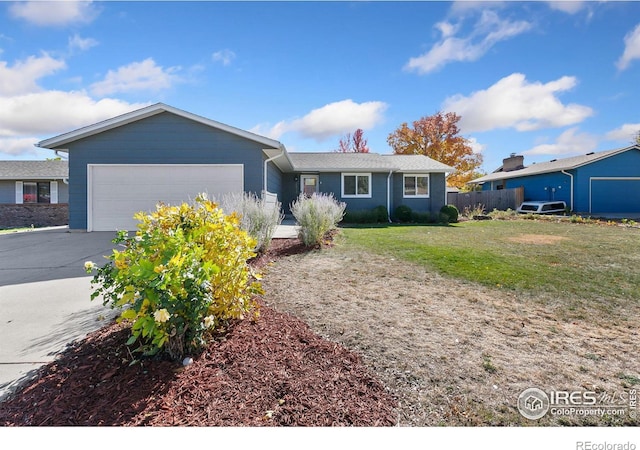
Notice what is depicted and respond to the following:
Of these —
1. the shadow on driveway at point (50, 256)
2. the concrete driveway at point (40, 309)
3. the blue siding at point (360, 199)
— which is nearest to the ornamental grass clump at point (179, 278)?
the concrete driveway at point (40, 309)

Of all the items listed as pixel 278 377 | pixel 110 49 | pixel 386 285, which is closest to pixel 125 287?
pixel 278 377

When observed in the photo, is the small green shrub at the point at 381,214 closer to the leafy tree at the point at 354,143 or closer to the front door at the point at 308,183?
the front door at the point at 308,183

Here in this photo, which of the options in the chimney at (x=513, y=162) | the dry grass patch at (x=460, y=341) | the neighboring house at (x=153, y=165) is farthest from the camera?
the chimney at (x=513, y=162)

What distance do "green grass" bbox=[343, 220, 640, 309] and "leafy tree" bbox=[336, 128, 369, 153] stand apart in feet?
77.7

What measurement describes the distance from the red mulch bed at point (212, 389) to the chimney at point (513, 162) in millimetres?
31492

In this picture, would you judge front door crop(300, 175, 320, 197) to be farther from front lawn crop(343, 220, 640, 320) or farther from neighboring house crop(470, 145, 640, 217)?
neighboring house crop(470, 145, 640, 217)

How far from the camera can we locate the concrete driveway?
2516mm

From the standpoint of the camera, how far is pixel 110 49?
6.89 metres

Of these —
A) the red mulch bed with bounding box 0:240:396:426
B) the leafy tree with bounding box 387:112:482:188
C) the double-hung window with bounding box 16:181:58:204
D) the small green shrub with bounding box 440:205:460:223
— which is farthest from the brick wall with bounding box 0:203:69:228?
the leafy tree with bounding box 387:112:482:188

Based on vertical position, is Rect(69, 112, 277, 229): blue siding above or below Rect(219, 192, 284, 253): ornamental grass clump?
above

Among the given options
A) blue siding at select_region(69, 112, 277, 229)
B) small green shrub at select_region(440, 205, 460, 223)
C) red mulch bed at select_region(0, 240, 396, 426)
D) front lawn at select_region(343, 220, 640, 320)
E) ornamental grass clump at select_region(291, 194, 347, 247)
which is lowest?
red mulch bed at select_region(0, 240, 396, 426)

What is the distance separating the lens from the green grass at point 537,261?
4480 millimetres

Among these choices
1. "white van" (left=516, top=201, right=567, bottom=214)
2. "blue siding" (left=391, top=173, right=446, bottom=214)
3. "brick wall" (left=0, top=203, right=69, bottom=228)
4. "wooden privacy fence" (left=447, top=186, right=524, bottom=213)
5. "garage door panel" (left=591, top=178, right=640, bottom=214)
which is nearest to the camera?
"blue siding" (left=391, top=173, right=446, bottom=214)

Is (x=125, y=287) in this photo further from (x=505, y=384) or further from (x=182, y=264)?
(x=505, y=384)
